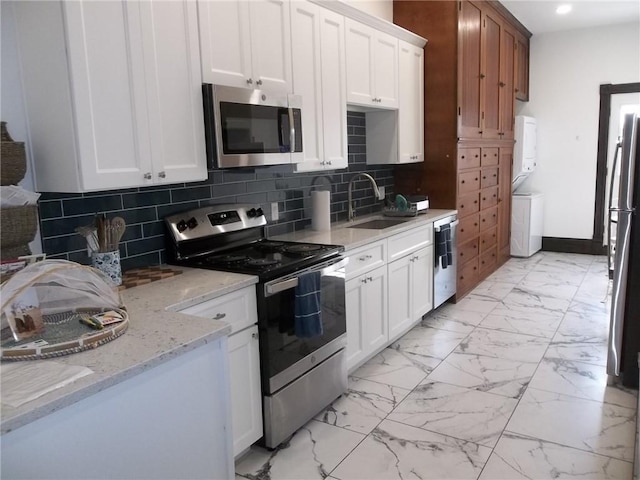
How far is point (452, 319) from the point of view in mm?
4219

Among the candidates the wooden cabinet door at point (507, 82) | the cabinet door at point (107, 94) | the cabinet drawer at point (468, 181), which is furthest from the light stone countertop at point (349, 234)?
the wooden cabinet door at point (507, 82)

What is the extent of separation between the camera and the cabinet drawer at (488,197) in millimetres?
5140

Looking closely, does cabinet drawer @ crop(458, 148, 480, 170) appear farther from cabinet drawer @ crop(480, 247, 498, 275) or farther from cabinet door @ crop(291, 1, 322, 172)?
cabinet door @ crop(291, 1, 322, 172)

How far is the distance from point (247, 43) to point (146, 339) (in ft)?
5.49

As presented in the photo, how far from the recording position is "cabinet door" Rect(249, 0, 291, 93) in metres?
2.59

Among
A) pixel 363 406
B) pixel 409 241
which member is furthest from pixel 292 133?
pixel 363 406

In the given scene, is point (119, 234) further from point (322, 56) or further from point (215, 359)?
point (322, 56)

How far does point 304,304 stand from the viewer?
2.35 metres

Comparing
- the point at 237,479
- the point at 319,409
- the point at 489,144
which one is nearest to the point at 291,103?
the point at 319,409

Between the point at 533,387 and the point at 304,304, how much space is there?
1.57 m

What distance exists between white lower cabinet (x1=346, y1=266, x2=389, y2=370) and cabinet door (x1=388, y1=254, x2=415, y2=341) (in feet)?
0.33

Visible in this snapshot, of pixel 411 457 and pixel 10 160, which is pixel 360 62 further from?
Answer: pixel 411 457

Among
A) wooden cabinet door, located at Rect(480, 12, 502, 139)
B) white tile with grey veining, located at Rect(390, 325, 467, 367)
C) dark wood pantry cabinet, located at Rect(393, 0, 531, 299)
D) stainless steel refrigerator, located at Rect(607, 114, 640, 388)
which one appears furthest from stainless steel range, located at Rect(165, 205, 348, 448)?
wooden cabinet door, located at Rect(480, 12, 502, 139)

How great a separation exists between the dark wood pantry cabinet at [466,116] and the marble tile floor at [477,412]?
1.09 meters
